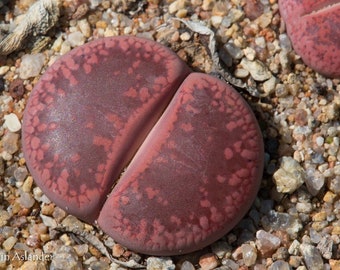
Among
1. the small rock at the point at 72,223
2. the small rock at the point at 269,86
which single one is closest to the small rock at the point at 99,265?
the small rock at the point at 72,223

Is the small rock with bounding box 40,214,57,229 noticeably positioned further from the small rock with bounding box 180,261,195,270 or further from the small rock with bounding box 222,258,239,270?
the small rock with bounding box 222,258,239,270

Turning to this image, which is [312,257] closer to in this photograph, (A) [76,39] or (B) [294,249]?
(B) [294,249]

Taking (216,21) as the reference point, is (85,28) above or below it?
above

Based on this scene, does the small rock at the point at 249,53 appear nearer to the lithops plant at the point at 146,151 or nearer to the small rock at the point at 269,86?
the small rock at the point at 269,86

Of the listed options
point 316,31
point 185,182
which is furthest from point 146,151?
point 316,31

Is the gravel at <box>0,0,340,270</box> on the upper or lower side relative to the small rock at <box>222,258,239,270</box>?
upper

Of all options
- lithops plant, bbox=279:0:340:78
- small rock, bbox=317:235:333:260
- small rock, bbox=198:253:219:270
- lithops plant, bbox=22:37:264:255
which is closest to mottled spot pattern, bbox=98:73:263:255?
lithops plant, bbox=22:37:264:255
